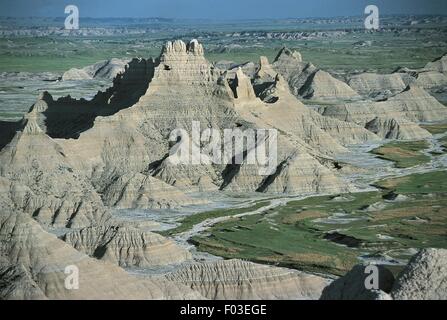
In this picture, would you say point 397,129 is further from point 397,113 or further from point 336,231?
point 336,231

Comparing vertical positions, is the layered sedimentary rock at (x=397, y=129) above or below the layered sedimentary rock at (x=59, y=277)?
below

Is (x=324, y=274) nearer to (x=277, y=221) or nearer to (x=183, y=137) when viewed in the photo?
(x=277, y=221)

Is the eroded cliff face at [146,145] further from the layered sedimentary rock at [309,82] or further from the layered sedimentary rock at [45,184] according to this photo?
the layered sedimentary rock at [309,82]

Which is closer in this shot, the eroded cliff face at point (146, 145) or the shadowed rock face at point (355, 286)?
the shadowed rock face at point (355, 286)

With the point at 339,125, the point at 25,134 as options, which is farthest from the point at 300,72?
the point at 25,134

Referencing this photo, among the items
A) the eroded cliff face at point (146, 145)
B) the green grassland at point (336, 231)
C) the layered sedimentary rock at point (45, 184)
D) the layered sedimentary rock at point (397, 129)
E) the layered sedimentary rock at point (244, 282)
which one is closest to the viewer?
the layered sedimentary rock at point (244, 282)

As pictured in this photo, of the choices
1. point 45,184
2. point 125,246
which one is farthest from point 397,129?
point 125,246

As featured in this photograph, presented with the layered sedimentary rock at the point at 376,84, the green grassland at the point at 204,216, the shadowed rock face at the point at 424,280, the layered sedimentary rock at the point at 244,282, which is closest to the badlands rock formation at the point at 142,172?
the layered sedimentary rock at the point at 244,282
